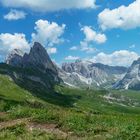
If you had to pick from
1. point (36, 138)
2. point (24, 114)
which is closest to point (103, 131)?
point (36, 138)

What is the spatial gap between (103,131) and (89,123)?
205 centimetres

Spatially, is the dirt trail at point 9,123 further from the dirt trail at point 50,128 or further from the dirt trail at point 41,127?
the dirt trail at point 50,128

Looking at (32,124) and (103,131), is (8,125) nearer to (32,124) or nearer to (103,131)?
(32,124)

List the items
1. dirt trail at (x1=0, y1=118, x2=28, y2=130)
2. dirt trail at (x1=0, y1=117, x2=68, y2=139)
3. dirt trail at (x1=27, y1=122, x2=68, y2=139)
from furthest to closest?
dirt trail at (x1=0, y1=118, x2=28, y2=130), dirt trail at (x1=0, y1=117, x2=68, y2=139), dirt trail at (x1=27, y1=122, x2=68, y2=139)

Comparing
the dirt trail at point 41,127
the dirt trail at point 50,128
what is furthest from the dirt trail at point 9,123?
the dirt trail at point 50,128

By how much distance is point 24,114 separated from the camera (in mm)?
28875

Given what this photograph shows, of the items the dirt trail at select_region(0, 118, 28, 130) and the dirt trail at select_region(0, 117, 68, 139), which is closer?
the dirt trail at select_region(0, 117, 68, 139)

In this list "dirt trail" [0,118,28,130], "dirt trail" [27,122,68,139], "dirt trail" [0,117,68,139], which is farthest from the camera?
"dirt trail" [0,118,28,130]

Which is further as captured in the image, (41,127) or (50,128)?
(41,127)

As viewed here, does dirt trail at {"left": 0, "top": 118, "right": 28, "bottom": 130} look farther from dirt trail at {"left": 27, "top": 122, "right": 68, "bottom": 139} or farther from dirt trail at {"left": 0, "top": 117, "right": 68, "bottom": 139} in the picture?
dirt trail at {"left": 27, "top": 122, "right": 68, "bottom": 139}

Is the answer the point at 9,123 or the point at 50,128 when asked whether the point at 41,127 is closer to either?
the point at 50,128

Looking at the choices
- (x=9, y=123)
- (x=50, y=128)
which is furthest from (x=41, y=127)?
(x=9, y=123)

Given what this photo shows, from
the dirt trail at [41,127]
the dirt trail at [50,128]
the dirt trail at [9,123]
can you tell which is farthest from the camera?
the dirt trail at [9,123]

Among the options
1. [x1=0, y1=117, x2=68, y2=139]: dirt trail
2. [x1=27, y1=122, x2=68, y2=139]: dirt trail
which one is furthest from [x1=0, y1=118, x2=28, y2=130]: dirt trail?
[x1=27, y1=122, x2=68, y2=139]: dirt trail
